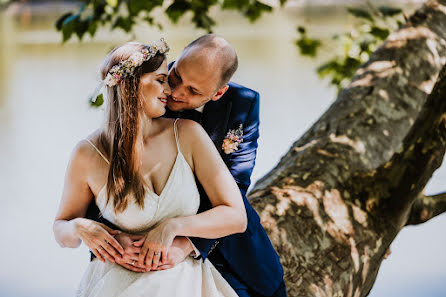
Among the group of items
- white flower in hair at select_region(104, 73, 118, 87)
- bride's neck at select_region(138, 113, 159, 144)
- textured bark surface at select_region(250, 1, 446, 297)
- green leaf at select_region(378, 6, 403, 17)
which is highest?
white flower in hair at select_region(104, 73, 118, 87)

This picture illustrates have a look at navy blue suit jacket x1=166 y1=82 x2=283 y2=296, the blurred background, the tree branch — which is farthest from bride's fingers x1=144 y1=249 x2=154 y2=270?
the tree branch

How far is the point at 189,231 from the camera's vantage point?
77.1 inches

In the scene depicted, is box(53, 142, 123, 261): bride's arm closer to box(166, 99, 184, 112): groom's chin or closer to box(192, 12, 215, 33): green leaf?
box(166, 99, 184, 112): groom's chin

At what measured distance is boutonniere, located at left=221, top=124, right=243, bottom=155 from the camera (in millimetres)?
2291

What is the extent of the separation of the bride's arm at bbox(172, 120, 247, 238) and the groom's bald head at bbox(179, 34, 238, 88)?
0.23 metres

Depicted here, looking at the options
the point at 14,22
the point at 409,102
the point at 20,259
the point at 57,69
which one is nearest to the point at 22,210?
the point at 20,259

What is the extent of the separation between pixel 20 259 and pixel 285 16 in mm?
19147

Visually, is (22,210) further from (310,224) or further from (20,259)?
(310,224)

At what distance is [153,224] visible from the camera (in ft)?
6.53

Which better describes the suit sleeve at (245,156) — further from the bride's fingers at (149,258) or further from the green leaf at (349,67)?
the green leaf at (349,67)

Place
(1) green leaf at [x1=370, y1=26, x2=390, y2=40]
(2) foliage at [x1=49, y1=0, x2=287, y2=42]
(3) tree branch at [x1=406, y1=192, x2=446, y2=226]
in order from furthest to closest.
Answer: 1. (1) green leaf at [x1=370, y1=26, x2=390, y2=40]
2. (2) foliage at [x1=49, y1=0, x2=287, y2=42]
3. (3) tree branch at [x1=406, y1=192, x2=446, y2=226]

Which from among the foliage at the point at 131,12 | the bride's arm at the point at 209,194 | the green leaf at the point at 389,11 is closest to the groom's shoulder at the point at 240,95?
the bride's arm at the point at 209,194

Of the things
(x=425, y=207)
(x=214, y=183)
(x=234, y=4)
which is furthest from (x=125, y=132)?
(x=234, y=4)

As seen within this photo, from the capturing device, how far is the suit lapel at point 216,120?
91.0 inches
